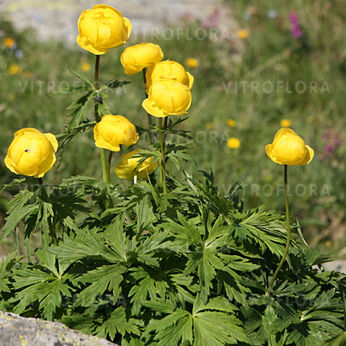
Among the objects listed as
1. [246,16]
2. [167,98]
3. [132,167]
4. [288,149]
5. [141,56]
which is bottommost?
[132,167]

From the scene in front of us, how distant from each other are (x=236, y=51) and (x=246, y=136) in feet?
5.58

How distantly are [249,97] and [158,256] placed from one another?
2.98m

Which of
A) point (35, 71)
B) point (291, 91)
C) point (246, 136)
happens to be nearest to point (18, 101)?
point (35, 71)

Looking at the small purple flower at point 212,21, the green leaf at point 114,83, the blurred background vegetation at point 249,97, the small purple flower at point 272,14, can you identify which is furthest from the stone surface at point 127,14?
the green leaf at point 114,83

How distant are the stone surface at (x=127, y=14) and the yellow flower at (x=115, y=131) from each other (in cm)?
380

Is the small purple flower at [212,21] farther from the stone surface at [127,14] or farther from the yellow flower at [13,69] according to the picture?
the yellow flower at [13,69]

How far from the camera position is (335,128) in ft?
13.6

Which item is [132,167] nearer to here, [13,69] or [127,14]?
[13,69]

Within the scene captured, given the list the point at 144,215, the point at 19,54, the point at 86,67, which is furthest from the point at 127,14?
the point at 144,215

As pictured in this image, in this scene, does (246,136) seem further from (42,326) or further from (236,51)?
(42,326)

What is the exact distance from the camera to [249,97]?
4395mm

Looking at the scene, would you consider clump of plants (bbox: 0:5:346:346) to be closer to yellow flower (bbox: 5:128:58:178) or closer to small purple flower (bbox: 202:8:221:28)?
yellow flower (bbox: 5:128:58:178)

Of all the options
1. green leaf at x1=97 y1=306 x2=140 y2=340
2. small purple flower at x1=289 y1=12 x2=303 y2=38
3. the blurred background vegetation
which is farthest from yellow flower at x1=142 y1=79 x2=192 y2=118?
small purple flower at x1=289 y1=12 x2=303 y2=38

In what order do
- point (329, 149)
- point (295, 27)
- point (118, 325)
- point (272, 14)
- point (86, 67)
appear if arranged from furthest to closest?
point (272, 14) → point (295, 27) → point (86, 67) → point (329, 149) → point (118, 325)
